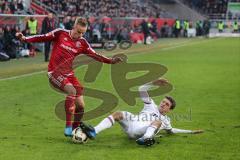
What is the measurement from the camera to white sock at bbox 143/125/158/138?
8633mm

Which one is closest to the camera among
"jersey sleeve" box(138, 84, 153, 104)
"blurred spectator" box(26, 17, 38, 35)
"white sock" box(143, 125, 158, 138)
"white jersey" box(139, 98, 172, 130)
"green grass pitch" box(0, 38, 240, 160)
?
"green grass pitch" box(0, 38, 240, 160)

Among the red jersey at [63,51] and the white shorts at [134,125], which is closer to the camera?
the white shorts at [134,125]

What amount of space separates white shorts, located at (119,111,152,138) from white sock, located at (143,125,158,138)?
0.18m

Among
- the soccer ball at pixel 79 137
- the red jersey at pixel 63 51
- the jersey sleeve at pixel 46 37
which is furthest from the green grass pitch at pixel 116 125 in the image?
the jersey sleeve at pixel 46 37

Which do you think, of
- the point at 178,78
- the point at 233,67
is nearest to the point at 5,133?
the point at 178,78

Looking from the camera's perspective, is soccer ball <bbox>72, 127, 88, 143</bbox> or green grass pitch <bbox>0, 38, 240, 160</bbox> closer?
green grass pitch <bbox>0, 38, 240, 160</bbox>

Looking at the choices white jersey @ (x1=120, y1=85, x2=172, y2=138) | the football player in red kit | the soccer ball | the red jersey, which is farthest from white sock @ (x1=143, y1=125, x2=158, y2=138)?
the red jersey

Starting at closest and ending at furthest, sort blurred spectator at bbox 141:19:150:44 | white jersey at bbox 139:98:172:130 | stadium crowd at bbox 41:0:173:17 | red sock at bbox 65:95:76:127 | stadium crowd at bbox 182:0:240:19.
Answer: white jersey at bbox 139:98:172:130
red sock at bbox 65:95:76:127
blurred spectator at bbox 141:19:150:44
stadium crowd at bbox 41:0:173:17
stadium crowd at bbox 182:0:240:19

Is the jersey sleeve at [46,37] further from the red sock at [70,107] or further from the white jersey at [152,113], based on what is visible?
the white jersey at [152,113]

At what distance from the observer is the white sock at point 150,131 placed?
863 cm

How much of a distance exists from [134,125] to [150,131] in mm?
415

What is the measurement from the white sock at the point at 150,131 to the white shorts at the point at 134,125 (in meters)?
0.18

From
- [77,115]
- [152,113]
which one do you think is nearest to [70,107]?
[77,115]

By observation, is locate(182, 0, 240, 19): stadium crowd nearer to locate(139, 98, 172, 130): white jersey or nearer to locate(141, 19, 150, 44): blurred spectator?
locate(141, 19, 150, 44): blurred spectator
